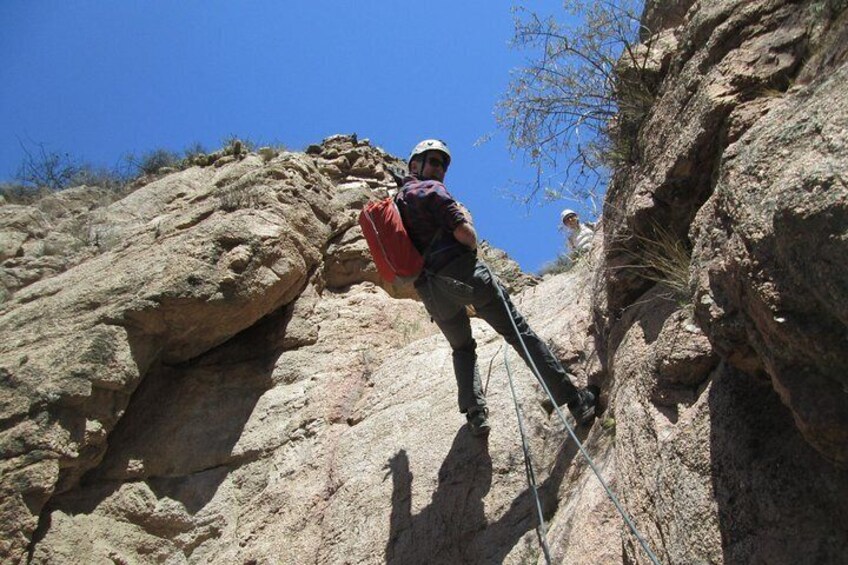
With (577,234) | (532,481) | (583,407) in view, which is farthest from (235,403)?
(577,234)

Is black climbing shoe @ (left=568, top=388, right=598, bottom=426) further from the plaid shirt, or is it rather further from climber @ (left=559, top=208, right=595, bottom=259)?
climber @ (left=559, top=208, right=595, bottom=259)

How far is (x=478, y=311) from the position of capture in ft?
18.9

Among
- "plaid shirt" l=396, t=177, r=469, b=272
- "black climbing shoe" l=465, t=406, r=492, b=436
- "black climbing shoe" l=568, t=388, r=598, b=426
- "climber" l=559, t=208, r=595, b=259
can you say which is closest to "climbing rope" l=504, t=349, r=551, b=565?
"black climbing shoe" l=465, t=406, r=492, b=436

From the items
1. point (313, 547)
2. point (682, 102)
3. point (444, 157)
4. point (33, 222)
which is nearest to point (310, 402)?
point (313, 547)

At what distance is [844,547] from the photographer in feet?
9.68

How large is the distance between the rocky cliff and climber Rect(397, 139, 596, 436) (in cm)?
32

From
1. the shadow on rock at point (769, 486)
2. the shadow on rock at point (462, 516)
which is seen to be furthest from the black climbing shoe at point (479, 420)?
the shadow on rock at point (769, 486)

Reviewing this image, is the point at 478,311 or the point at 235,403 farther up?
the point at 235,403

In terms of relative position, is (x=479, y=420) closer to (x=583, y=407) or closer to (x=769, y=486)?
(x=583, y=407)

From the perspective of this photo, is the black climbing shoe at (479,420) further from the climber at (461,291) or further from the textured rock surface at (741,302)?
the textured rock surface at (741,302)

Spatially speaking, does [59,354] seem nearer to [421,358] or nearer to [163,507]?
[163,507]

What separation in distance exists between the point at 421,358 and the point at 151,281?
9.57 ft

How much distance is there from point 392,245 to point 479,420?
154cm

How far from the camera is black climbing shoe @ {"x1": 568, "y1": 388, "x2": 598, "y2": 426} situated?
5.38 metres
